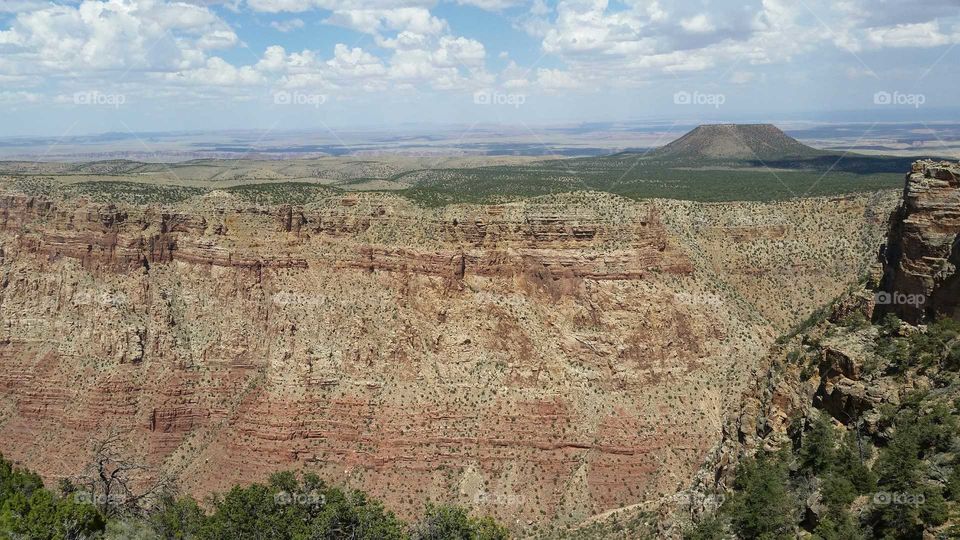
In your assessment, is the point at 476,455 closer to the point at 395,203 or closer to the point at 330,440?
the point at 330,440

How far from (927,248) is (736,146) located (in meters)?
138

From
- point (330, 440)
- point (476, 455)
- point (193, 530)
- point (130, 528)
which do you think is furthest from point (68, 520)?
point (476, 455)

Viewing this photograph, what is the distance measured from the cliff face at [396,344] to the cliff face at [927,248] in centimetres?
2167

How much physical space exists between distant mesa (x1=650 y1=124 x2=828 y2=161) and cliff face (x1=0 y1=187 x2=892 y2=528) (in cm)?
9578

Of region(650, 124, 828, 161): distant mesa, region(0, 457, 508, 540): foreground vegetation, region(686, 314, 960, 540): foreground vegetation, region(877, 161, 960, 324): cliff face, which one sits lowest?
region(0, 457, 508, 540): foreground vegetation

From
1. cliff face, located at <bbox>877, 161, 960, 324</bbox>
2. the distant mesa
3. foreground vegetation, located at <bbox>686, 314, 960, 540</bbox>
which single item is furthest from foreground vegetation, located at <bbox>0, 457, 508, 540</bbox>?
the distant mesa

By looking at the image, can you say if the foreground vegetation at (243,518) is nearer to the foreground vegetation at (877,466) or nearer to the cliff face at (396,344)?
the cliff face at (396,344)

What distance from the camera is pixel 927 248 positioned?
32.9 meters

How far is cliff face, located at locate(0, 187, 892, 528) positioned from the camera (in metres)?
53.4

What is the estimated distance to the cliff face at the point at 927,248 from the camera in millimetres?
31203

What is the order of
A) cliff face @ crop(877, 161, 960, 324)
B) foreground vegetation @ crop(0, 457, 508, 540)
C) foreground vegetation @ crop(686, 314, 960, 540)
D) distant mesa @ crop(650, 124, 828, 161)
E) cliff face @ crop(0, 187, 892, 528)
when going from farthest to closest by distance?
distant mesa @ crop(650, 124, 828, 161) → cliff face @ crop(0, 187, 892, 528) → foreground vegetation @ crop(0, 457, 508, 540) → cliff face @ crop(877, 161, 960, 324) → foreground vegetation @ crop(686, 314, 960, 540)

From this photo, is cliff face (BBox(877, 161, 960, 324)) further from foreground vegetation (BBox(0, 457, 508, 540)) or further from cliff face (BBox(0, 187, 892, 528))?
cliff face (BBox(0, 187, 892, 528))

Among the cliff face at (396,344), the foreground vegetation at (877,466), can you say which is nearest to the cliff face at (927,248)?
the foreground vegetation at (877,466)

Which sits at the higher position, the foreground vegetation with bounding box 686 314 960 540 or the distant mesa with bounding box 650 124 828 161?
the distant mesa with bounding box 650 124 828 161
